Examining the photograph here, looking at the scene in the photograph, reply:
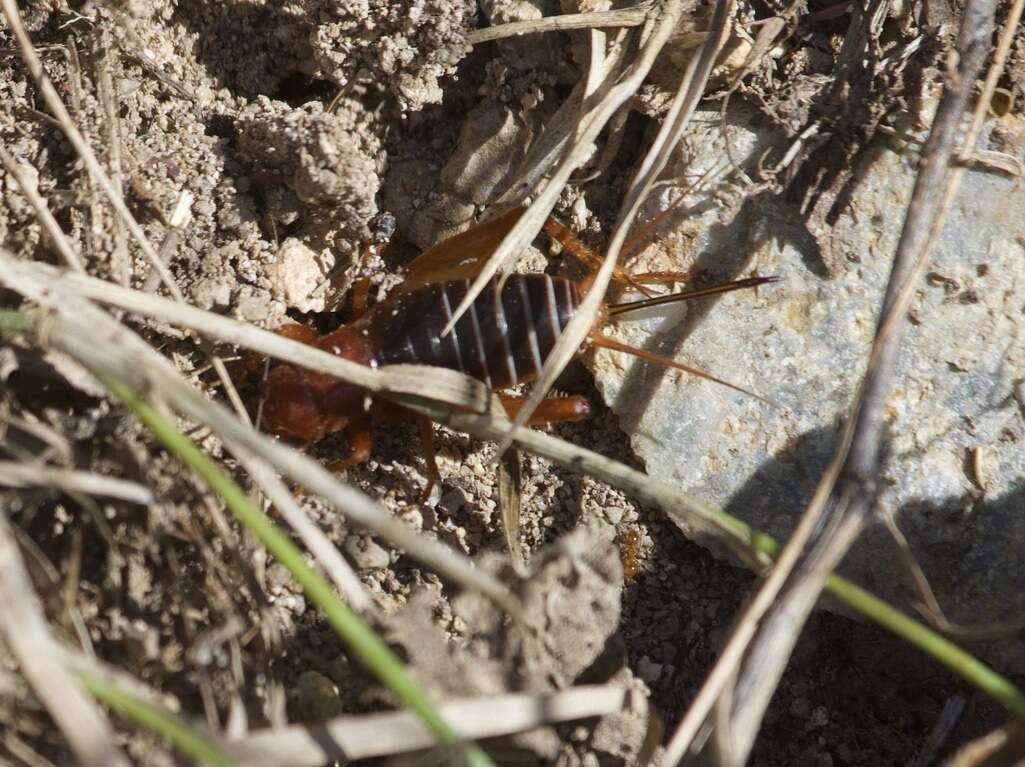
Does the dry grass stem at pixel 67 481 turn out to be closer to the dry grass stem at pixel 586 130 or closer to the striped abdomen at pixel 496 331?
the dry grass stem at pixel 586 130

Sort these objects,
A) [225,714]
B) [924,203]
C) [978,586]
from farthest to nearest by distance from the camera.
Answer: [978,586] < [924,203] < [225,714]

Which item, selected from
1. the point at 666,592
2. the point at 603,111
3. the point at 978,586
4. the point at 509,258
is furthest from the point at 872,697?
the point at 603,111

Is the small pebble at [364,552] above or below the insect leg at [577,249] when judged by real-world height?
below

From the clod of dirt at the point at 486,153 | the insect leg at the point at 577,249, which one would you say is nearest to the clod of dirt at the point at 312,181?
the clod of dirt at the point at 486,153

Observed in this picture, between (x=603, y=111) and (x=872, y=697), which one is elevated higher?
(x=603, y=111)

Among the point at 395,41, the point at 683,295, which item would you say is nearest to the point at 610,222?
the point at 683,295

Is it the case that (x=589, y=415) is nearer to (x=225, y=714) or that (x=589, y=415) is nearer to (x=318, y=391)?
(x=318, y=391)
